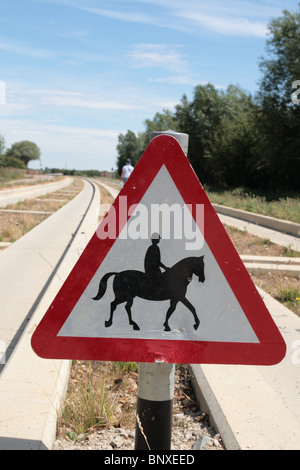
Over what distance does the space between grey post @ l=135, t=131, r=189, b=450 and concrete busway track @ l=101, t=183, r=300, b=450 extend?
800mm

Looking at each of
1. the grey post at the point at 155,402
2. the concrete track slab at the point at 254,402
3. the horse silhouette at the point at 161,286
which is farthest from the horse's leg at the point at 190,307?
the concrete track slab at the point at 254,402

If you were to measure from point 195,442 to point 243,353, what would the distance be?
1317 mm

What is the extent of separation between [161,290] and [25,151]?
172153 millimetres

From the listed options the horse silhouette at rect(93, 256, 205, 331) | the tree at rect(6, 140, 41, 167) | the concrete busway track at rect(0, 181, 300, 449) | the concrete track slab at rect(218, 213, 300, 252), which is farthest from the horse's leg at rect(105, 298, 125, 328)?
the tree at rect(6, 140, 41, 167)

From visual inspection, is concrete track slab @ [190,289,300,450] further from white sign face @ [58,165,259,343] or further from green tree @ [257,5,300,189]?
green tree @ [257,5,300,189]

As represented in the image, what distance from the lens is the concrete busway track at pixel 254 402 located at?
9.39 ft

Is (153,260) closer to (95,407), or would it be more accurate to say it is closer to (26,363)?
(95,407)

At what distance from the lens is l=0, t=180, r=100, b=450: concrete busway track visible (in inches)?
112

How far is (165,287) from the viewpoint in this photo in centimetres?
194

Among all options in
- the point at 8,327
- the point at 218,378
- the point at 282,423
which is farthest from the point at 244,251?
the point at 282,423

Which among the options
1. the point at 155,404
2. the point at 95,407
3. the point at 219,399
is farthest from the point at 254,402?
the point at 155,404

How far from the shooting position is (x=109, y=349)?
195cm

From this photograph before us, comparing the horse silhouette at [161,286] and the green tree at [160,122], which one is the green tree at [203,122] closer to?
the green tree at [160,122]

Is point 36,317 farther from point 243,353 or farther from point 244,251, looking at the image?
point 244,251
